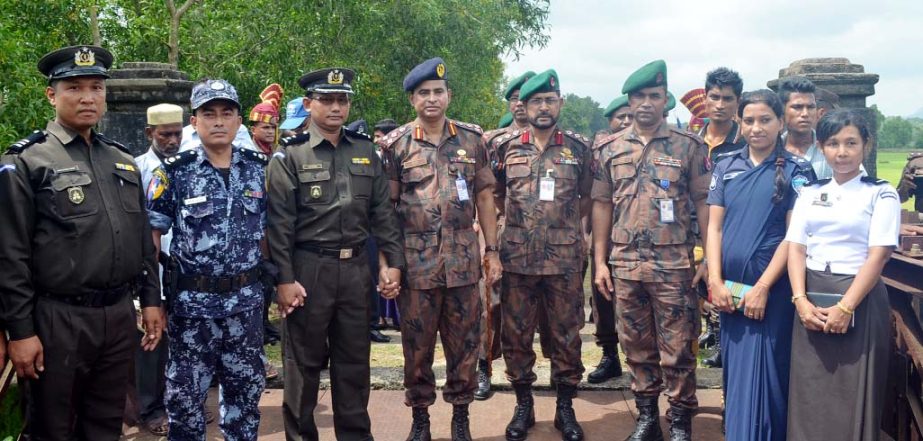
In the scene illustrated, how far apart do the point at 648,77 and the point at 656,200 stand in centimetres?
70

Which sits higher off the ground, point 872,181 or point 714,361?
point 872,181

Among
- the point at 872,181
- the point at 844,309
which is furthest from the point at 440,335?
the point at 872,181

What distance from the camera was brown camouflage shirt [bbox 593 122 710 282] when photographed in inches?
160

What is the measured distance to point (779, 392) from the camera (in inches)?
139

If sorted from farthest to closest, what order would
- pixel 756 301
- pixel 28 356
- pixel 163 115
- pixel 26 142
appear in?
pixel 163 115 → pixel 756 301 → pixel 26 142 → pixel 28 356

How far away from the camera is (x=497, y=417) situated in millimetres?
4637

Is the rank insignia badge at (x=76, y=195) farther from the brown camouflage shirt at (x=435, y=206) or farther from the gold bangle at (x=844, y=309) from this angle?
the gold bangle at (x=844, y=309)

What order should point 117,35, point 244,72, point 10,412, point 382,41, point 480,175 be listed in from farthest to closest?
point 117,35 < point 382,41 < point 244,72 < point 480,175 < point 10,412

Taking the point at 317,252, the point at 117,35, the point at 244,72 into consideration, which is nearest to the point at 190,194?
the point at 317,252

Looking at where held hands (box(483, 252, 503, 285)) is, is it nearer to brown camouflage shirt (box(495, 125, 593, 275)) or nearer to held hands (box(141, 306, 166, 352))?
brown camouflage shirt (box(495, 125, 593, 275))

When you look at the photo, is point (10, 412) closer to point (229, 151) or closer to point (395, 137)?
point (229, 151)

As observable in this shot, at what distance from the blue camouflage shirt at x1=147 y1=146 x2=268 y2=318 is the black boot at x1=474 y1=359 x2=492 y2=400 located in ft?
6.68

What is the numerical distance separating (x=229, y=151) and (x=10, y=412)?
2.00 m

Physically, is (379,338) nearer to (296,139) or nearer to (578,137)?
(578,137)
